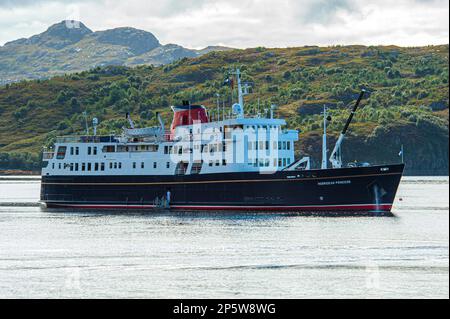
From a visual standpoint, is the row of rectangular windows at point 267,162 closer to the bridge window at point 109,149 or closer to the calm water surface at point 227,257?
the calm water surface at point 227,257

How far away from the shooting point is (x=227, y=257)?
155 ft

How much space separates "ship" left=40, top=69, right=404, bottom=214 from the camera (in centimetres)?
7419

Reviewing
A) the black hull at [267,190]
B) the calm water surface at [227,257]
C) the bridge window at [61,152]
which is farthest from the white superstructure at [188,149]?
the calm water surface at [227,257]

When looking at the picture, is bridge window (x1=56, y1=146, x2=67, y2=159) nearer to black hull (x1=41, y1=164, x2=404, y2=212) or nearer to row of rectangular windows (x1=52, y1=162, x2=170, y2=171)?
row of rectangular windows (x1=52, y1=162, x2=170, y2=171)

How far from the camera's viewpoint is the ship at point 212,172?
243 feet

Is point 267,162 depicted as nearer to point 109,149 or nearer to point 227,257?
point 109,149

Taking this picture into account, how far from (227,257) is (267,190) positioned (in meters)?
29.4

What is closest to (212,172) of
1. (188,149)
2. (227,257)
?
(188,149)

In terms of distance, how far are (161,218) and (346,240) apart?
902 inches

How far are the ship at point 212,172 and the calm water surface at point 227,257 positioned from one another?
431 cm

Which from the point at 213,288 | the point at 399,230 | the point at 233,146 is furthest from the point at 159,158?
the point at 213,288

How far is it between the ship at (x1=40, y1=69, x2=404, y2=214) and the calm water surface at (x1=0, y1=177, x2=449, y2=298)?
4313 mm

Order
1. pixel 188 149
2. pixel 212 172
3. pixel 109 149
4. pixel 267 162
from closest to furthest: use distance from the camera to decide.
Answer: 1. pixel 267 162
2. pixel 212 172
3. pixel 188 149
4. pixel 109 149

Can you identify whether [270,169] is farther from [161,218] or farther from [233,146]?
[161,218]
